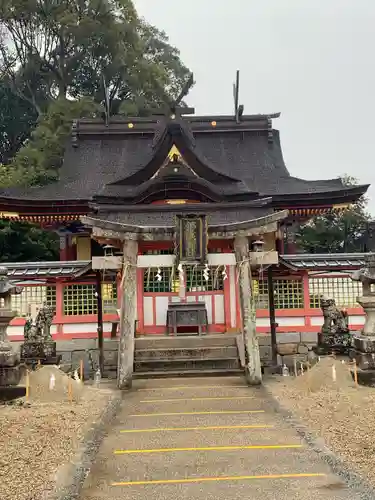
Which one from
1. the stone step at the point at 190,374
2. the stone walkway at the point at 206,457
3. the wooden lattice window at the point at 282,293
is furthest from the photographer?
the wooden lattice window at the point at 282,293

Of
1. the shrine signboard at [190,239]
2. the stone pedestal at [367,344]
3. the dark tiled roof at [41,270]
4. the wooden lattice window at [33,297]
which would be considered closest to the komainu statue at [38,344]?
the dark tiled roof at [41,270]

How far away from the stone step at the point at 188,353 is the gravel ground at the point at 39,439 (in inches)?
101

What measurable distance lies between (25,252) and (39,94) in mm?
27135

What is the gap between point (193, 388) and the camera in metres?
11.0

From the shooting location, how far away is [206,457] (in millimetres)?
6379

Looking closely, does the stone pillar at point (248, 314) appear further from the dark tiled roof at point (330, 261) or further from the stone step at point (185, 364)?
the dark tiled roof at point (330, 261)

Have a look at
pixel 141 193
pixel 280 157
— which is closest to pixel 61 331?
pixel 141 193

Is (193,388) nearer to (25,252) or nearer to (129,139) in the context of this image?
(129,139)

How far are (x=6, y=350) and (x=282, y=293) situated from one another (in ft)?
28.3

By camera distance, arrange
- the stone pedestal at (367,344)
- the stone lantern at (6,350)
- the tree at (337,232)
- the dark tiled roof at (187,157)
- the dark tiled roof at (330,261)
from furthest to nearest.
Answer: the tree at (337,232) < the dark tiled roof at (187,157) < the dark tiled roof at (330,261) < the stone pedestal at (367,344) < the stone lantern at (6,350)

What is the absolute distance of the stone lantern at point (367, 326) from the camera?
35.1ft

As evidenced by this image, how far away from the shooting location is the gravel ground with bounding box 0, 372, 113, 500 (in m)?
5.51

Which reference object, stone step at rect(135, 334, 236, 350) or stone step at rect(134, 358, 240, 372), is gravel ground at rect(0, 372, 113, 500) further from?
stone step at rect(135, 334, 236, 350)

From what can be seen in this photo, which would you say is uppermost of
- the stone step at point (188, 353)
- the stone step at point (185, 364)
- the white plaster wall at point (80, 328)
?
the white plaster wall at point (80, 328)
